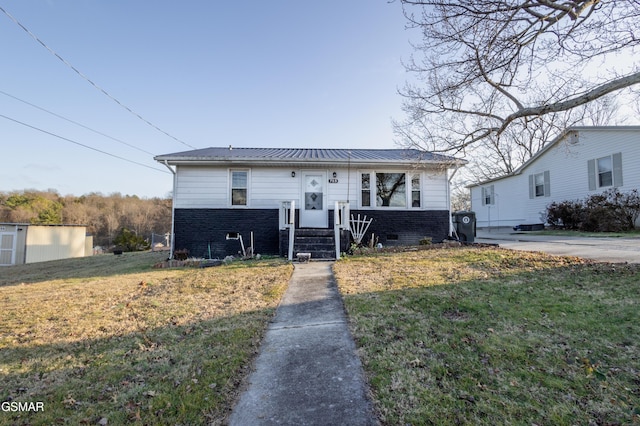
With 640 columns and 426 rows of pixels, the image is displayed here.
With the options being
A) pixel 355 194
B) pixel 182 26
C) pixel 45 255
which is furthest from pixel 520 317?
pixel 45 255

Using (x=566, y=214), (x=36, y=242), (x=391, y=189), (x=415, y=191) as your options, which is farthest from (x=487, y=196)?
(x=36, y=242)

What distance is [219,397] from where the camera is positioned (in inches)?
89.1

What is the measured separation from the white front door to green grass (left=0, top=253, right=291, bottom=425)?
4.98 metres

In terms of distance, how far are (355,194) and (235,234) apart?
4420 mm

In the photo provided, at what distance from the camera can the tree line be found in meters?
42.8

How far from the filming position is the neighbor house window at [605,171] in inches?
536

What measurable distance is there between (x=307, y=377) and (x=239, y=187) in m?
8.92

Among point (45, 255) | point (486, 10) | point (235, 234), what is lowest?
point (45, 255)

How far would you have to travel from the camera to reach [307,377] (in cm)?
256

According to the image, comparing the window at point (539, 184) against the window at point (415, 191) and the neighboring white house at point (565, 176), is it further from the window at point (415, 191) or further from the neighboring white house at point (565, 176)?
the window at point (415, 191)

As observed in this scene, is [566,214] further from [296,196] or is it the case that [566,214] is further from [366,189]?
[296,196]

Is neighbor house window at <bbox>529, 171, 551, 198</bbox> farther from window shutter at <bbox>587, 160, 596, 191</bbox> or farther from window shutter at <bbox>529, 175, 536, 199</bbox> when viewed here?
window shutter at <bbox>587, 160, 596, 191</bbox>

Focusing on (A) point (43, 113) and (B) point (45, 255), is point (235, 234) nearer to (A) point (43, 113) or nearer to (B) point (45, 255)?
(A) point (43, 113)

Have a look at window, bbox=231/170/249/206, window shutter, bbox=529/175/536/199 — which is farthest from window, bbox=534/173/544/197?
window, bbox=231/170/249/206
